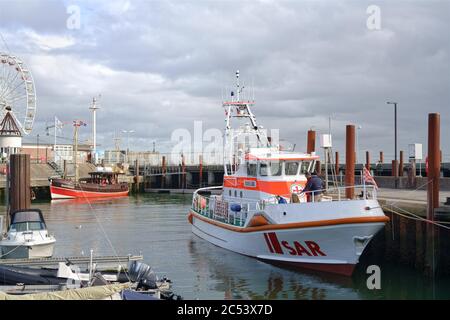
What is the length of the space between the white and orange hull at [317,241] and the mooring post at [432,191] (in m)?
1.55

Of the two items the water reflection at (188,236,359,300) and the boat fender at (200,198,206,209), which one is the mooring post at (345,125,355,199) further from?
the boat fender at (200,198,206,209)

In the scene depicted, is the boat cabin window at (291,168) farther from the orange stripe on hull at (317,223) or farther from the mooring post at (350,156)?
the orange stripe on hull at (317,223)

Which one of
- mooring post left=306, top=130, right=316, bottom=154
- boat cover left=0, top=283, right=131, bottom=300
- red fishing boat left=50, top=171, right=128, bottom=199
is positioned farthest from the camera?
red fishing boat left=50, top=171, right=128, bottom=199

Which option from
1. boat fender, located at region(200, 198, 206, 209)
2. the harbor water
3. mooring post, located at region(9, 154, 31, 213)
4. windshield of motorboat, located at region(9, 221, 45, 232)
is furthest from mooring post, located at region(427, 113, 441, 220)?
mooring post, located at region(9, 154, 31, 213)

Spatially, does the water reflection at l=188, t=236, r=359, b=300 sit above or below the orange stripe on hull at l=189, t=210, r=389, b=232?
below

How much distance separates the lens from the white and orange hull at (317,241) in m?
16.2

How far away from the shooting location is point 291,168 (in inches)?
811

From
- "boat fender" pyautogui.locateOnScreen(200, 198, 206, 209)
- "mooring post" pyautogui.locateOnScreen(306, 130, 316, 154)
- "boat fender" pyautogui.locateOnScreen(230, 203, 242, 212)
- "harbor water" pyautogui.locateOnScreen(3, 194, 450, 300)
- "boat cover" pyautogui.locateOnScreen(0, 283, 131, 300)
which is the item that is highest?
"mooring post" pyautogui.locateOnScreen(306, 130, 316, 154)

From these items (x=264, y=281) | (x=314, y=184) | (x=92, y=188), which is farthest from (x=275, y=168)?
(x=92, y=188)

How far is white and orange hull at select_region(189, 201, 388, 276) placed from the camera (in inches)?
636

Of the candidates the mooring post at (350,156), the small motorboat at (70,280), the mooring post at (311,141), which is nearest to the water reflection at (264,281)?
the small motorboat at (70,280)

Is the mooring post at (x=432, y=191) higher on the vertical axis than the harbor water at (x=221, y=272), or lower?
higher
